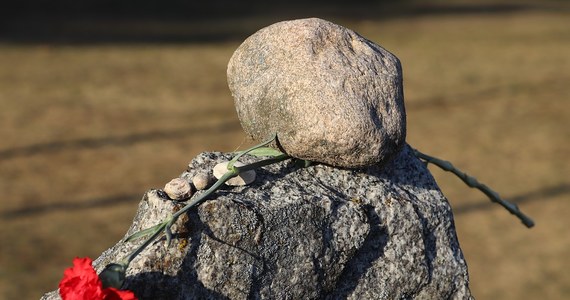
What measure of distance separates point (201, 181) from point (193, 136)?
6.30 metres

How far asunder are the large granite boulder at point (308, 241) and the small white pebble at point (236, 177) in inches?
0.6

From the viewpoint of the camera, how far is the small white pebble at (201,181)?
6.28ft

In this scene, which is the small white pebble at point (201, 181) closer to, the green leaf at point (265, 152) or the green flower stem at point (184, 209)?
the green flower stem at point (184, 209)

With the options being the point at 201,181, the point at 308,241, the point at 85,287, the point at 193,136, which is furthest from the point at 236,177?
the point at 193,136

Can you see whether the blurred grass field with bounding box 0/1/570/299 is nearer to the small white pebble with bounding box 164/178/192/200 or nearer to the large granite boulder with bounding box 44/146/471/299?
the large granite boulder with bounding box 44/146/471/299

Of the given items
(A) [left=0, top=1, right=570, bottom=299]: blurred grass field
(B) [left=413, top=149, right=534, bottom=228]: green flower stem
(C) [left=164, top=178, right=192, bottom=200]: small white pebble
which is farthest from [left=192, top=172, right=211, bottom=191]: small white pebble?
(A) [left=0, top=1, right=570, bottom=299]: blurred grass field

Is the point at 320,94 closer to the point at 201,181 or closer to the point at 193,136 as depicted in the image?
the point at 201,181

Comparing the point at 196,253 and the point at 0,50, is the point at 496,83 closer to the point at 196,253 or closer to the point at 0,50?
the point at 0,50

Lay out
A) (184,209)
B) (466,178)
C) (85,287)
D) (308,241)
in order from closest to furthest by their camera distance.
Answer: (85,287), (184,209), (308,241), (466,178)

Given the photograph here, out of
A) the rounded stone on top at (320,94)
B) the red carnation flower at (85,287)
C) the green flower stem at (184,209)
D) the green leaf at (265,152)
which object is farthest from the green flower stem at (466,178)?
the red carnation flower at (85,287)

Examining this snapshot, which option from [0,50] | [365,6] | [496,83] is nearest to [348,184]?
[496,83]

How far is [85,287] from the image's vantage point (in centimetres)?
168

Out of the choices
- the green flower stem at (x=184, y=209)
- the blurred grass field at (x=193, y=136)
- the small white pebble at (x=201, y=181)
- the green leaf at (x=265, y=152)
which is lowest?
the blurred grass field at (x=193, y=136)

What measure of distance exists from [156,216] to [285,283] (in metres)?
0.33
